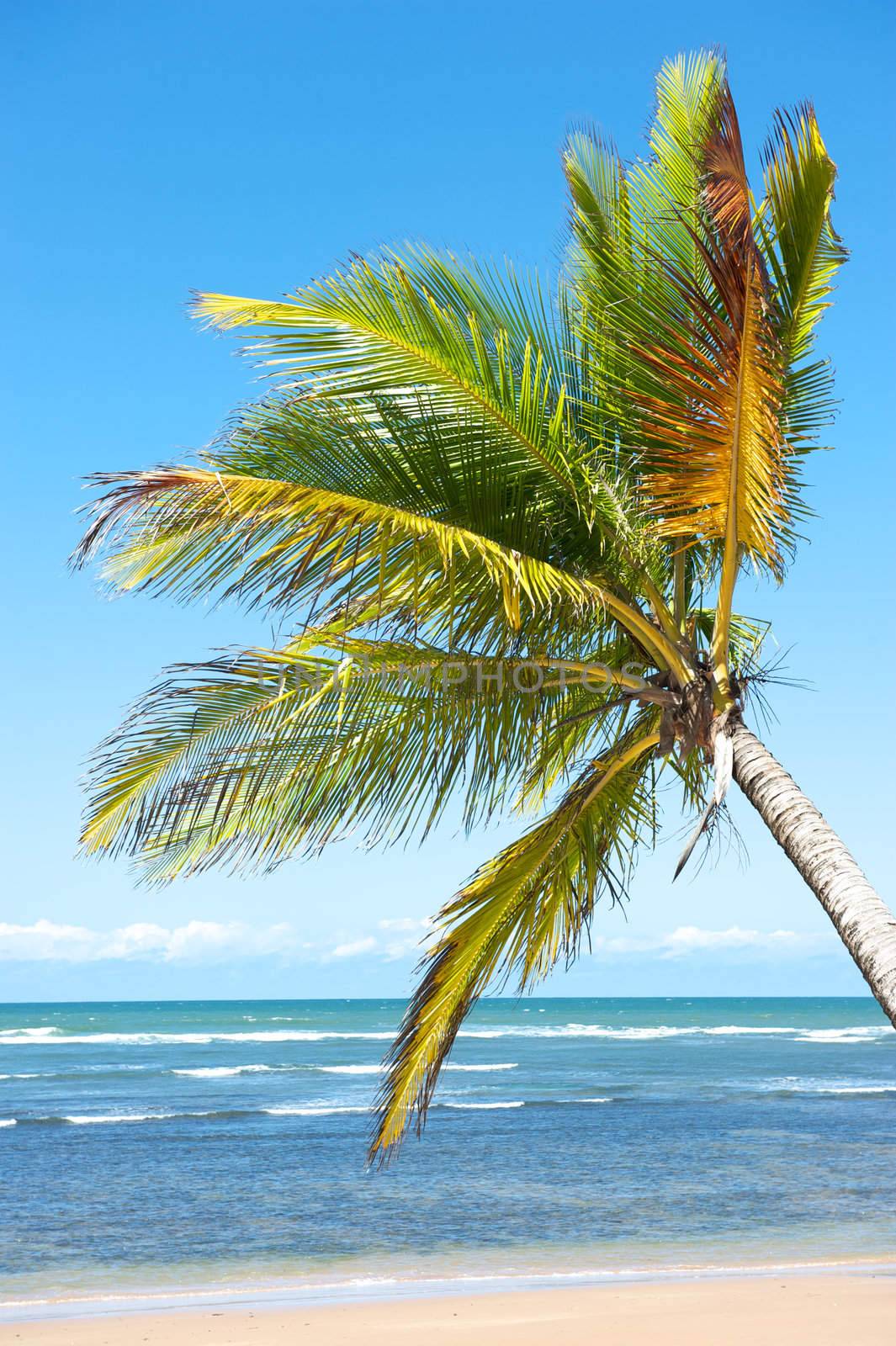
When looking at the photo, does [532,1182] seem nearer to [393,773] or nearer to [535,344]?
[393,773]

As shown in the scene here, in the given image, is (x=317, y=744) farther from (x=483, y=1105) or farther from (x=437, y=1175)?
(x=483, y=1105)

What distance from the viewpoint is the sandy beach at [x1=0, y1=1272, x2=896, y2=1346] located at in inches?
307

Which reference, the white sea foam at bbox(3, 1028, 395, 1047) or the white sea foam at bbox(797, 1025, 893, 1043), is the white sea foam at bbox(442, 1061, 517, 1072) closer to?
the white sea foam at bbox(3, 1028, 395, 1047)

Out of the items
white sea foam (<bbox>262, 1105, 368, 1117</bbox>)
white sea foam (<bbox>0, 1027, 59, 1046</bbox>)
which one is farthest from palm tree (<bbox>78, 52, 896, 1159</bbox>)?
white sea foam (<bbox>0, 1027, 59, 1046</bbox>)

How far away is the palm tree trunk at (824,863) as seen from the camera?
416 cm

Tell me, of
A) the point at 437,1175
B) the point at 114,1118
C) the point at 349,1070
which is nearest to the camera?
the point at 437,1175

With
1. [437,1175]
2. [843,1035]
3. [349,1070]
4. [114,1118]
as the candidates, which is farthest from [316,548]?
[843,1035]

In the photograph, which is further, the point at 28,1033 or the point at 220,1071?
the point at 28,1033

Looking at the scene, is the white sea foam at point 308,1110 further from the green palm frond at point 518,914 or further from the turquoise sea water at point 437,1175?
the green palm frond at point 518,914

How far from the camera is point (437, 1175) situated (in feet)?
48.3

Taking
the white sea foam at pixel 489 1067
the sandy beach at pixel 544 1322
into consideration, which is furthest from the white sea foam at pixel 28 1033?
the sandy beach at pixel 544 1322

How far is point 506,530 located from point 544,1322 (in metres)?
6.08

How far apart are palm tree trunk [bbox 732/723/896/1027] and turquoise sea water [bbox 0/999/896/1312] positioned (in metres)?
6.71

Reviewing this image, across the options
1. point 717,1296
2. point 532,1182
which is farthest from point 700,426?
point 532,1182
